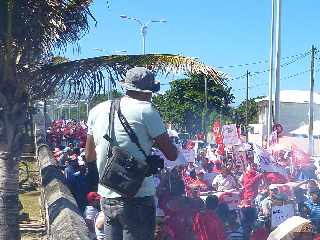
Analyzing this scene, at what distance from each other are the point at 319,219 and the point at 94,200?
3.75 meters

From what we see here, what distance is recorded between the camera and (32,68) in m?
7.90

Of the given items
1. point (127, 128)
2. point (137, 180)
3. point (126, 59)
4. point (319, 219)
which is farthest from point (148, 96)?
point (319, 219)

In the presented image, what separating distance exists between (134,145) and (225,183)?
9883 mm

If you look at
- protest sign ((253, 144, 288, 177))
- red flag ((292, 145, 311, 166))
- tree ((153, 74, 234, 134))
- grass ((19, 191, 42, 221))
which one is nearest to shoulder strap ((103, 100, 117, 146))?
grass ((19, 191, 42, 221))

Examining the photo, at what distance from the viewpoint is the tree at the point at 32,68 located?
7.41 metres

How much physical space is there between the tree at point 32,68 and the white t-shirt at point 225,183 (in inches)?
235

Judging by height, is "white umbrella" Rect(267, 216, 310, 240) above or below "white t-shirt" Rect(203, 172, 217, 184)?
above

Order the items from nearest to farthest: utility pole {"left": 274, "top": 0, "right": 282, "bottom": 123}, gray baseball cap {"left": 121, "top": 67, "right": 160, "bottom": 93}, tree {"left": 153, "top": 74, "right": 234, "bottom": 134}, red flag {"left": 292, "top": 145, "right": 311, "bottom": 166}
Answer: gray baseball cap {"left": 121, "top": 67, "right": 160, "bottom": 93} → red flag {"left": 292, "top": 145, "right": 311, "bottom": 166} → utility pole {"left": 274, "top": 0, "right": 282, "bottom": 123} → tree {"left": 153, "top": 74, "right": 234, "bottom": 134}

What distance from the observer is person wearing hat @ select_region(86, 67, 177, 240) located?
145 inches

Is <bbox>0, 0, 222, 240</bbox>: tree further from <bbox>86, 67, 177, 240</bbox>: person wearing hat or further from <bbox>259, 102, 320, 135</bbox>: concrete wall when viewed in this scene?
<bbox>259, 102, 320, 135</bbox>: concrete wall

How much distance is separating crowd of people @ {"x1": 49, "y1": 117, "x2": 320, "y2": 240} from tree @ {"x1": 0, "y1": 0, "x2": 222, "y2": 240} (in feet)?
3.58

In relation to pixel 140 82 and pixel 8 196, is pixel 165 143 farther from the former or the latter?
pixel 8 196

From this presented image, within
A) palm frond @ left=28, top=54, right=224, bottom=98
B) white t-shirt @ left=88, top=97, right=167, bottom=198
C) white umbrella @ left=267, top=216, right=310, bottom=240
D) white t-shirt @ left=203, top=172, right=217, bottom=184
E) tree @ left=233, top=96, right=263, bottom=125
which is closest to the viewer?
white t-shirt @ left=88, top=97, right=167, bottom=198

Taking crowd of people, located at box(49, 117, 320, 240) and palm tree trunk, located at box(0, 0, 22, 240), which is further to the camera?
crowd of people, located at box(49, 117, 320, 240)
